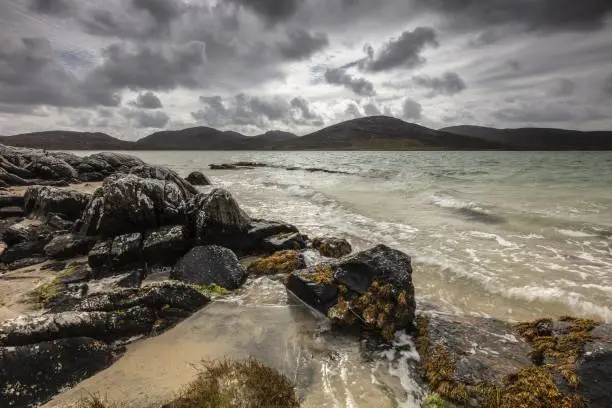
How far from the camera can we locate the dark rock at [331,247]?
1095 cm

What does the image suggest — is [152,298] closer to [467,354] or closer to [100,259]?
[100,259]

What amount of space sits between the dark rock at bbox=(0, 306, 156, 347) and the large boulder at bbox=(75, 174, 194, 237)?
16.4 feet

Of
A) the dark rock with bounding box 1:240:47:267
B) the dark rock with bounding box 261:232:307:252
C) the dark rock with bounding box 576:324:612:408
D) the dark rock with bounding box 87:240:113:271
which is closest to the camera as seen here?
the dark rock with bounding box 576:324:612:408

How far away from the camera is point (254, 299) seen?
7926 millimetres

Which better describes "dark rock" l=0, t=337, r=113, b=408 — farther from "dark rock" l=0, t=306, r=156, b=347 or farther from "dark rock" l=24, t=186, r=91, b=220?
"dark rock" l=24, t=186, r=91, b=220

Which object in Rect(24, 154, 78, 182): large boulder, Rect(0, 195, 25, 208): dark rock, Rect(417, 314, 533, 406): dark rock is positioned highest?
Rect(24, 154, 78, 182): large boulder

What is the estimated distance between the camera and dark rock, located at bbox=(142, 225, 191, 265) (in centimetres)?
970

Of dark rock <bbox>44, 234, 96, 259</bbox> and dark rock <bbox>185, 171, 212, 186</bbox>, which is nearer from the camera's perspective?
dark rock <bbox>44, 234, 96, 259</bbox>

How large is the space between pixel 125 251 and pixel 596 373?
10.2m

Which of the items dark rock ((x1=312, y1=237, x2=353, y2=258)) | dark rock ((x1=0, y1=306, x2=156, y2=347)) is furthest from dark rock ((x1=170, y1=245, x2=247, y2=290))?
dark rock ((x1=312, y1=237, x2=353, y2=258))

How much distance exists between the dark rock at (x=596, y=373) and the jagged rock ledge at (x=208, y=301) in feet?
0.05

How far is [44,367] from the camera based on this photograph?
4676mm

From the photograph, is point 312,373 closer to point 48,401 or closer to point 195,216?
point 48,401

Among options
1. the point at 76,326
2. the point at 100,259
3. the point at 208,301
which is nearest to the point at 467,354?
the point at 208,301
